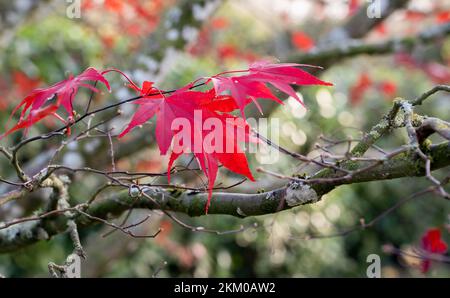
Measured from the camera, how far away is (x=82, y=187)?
351 centimetres

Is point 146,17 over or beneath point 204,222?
over

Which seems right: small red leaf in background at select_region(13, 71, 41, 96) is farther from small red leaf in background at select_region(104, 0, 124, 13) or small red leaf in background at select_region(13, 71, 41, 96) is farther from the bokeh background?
small red leaf in background at select_region(104, 0, 124, 13)

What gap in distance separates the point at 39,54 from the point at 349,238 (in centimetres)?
249

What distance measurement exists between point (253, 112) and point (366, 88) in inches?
81.7

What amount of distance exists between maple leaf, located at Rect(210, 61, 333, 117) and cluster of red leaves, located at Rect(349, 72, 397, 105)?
335 centimetres

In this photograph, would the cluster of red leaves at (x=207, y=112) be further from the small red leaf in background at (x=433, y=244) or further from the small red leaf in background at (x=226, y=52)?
the small red leaf in background at (x=226, y=52)

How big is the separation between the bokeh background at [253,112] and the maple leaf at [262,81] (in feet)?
4.74

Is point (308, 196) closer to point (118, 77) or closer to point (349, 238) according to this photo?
point (118, 77)

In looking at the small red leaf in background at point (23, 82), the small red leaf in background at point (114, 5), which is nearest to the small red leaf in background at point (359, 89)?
the small red leaf in background at point (114, 5)

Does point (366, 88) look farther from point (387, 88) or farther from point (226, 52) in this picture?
point (226, 52)

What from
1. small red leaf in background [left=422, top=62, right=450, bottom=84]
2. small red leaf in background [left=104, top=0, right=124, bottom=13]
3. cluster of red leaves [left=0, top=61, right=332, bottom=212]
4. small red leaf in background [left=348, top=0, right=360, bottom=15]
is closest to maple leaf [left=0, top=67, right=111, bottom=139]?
cluster of red leaves [left=0, top=61, right=332, bottom=212]

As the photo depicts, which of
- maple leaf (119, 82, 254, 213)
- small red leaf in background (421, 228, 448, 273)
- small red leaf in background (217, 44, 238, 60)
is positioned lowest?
maple leaf (119, 82, 254, 213)

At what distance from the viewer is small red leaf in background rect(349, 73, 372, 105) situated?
4191 millimetres
